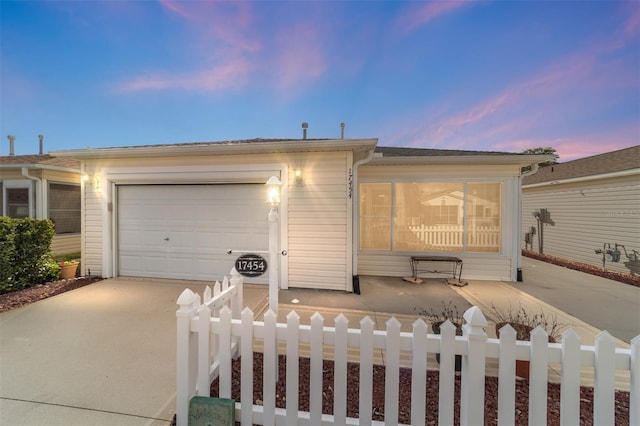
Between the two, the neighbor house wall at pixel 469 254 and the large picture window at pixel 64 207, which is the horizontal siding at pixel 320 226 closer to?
the neighbor house wall at pixel 469 254

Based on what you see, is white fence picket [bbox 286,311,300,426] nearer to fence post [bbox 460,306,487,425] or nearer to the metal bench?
fence post [bbox 460,306,487,425]

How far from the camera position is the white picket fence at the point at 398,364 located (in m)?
1.33

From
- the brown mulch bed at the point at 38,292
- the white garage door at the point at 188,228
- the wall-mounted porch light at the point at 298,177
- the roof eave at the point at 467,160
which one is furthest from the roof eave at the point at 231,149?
the brown mulch bed at the point at 38,292

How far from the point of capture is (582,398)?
1.96 metres

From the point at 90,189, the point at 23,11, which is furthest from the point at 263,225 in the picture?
the point at 23,11

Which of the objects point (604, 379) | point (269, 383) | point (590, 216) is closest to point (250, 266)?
point (269, 383)

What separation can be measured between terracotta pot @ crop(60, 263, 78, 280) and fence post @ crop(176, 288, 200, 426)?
6079mm

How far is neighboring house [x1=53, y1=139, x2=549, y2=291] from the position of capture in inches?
191

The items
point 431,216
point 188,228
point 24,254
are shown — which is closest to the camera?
point 24,254

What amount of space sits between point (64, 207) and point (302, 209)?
817cm

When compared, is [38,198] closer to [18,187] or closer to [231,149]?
[18,187]

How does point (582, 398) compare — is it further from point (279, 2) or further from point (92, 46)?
point (92, 46)

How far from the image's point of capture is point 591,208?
24.9 feet

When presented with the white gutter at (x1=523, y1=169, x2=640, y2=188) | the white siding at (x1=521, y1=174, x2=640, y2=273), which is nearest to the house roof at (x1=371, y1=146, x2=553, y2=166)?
the white gutter at (x1=523, y1=169, x2=640, y2=188)
